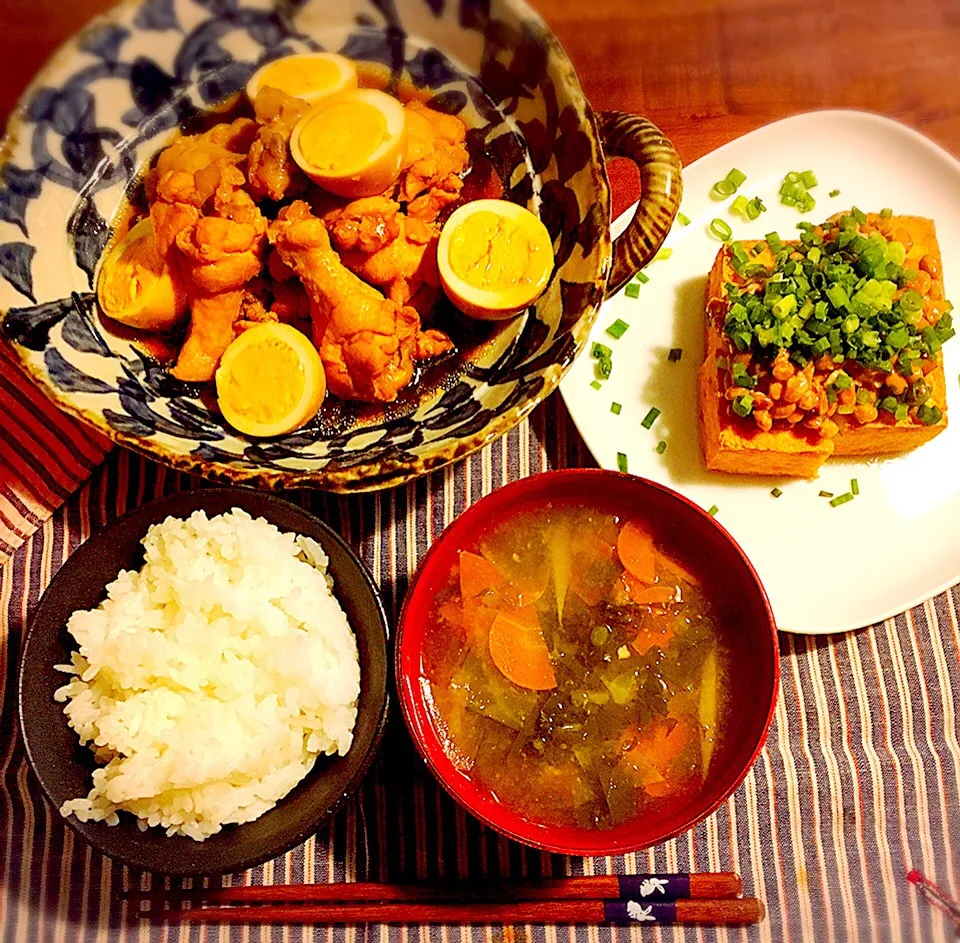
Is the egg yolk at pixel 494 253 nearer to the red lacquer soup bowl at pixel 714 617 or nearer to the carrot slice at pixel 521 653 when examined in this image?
the red lacquer soup bowl at pixel 714 617

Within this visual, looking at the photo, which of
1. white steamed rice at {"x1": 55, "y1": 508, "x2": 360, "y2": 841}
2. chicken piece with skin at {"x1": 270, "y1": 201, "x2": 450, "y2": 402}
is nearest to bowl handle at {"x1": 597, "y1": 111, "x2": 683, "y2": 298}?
chicken piece with skin at {"x1": 270, "y1": 201, "x2": 450, "y2": 402}

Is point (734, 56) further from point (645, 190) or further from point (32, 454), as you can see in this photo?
point (32, 454)

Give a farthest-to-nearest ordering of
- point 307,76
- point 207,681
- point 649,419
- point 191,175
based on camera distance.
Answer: point 649,419 < point 307,76 < point 191,175 < point 207,681

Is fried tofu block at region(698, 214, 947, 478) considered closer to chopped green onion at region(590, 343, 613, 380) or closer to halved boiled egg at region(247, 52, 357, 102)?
chopped green onion at region(590, 343, 613, 380)

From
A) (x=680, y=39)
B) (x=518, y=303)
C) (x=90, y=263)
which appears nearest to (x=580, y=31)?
(x=680, y=39)

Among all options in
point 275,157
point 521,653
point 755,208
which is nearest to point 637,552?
point 521,653

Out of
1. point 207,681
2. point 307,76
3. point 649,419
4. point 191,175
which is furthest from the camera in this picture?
point 649,419

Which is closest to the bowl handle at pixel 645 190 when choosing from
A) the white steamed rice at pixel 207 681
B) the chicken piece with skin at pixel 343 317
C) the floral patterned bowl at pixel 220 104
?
the floral patterned bowl at pixel 220 104
